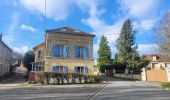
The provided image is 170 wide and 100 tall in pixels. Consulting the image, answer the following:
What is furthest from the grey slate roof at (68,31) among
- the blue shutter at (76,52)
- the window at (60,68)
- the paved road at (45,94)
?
the paved road at (45,94)

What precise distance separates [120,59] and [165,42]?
2183 centimetres

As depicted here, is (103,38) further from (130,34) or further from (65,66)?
(65,66)

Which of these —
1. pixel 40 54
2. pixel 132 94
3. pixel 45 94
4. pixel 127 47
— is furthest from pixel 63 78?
pixel 127 47

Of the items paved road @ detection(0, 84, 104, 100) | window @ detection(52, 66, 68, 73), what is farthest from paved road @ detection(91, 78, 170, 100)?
window @ detection(52, 66, 68, 73)

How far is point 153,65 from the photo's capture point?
72062mm

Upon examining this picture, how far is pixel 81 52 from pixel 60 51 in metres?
3.15

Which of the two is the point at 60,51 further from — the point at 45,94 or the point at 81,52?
the point at 45,94

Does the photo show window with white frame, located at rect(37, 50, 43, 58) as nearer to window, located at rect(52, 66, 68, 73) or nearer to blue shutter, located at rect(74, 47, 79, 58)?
window, located at rect(52, 66, 68, 73)

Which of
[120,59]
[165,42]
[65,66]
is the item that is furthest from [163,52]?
[120,59]

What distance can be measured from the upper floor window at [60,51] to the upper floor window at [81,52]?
135 centimetres

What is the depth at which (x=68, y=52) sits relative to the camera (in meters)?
39.0

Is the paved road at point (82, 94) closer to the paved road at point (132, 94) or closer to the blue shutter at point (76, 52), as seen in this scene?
the paved road at point (132, 94)

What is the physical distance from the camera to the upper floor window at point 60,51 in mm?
38438

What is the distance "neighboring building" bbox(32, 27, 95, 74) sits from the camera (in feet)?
125
